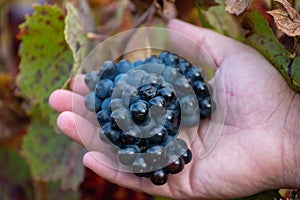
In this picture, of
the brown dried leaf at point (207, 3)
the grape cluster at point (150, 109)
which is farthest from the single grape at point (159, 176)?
the brown dried leaf at point (207, 3)

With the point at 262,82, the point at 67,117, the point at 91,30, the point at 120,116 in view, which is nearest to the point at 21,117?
the point at 91,30

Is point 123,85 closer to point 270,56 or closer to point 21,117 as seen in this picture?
point 270,56

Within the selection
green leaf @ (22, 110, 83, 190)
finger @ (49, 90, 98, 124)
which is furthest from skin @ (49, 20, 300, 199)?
green leaf @ (22, 110, 83, 190)

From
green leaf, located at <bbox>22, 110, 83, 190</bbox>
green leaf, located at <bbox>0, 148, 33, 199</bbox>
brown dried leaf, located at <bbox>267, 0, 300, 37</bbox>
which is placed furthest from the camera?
green leaf, located at <bbox>0, 148, 33, 199</bbox>

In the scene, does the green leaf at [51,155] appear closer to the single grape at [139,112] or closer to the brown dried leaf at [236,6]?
the single grape at [139,112]

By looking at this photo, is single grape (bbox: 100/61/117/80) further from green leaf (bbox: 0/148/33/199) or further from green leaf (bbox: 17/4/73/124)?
green leaf (bbox: 0/148/33/199)
